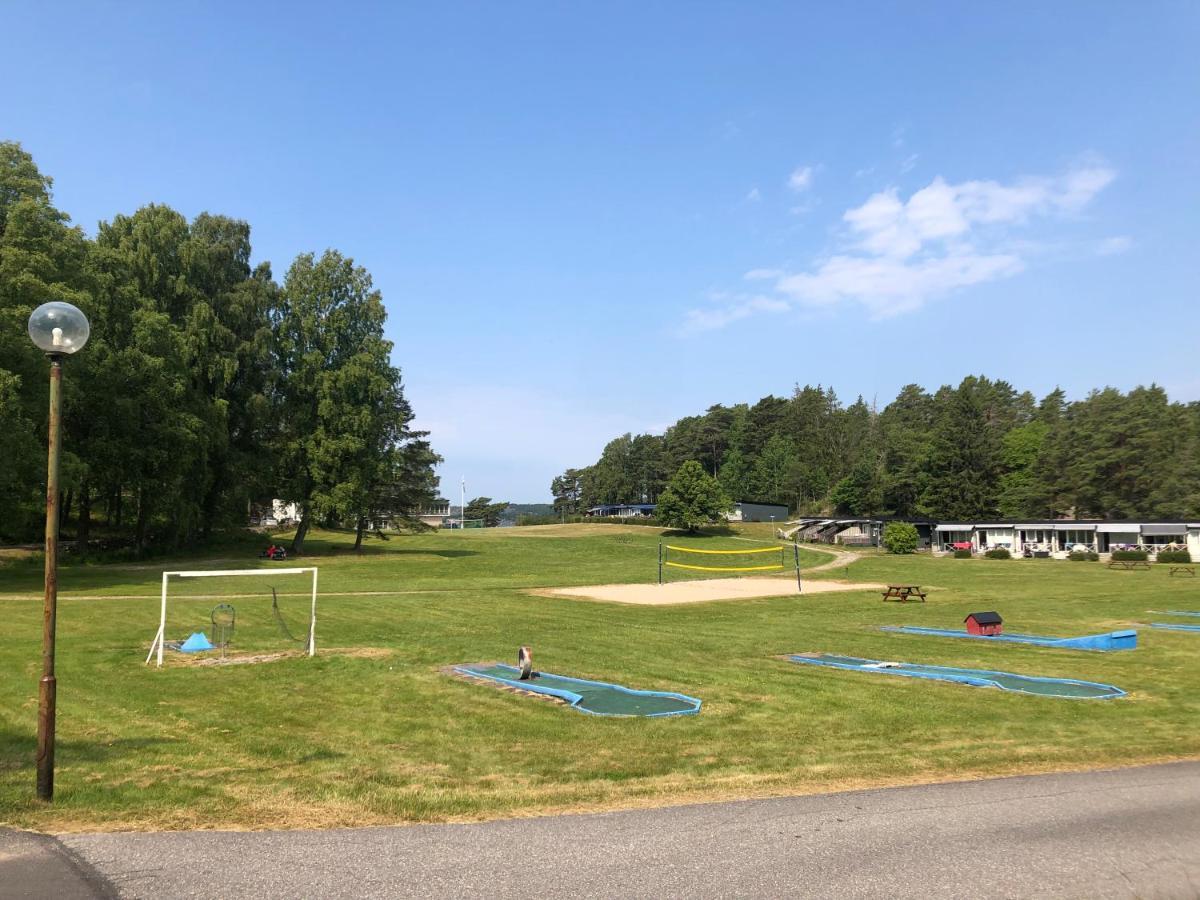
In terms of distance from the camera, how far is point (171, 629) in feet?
68.2

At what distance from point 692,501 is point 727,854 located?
281ft

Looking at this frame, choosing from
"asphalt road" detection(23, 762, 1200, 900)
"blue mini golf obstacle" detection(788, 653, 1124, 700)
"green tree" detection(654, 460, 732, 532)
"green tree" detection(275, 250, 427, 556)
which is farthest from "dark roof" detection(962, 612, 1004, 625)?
"green tree" detection(654, 460, 732, 532)

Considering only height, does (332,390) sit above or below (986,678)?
above

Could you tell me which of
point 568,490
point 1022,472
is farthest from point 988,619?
point 568,490

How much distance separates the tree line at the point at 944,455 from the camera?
86562mm

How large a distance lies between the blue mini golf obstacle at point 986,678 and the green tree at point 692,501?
7398 centimetres

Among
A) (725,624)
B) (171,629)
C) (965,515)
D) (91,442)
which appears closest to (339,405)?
(91,442)

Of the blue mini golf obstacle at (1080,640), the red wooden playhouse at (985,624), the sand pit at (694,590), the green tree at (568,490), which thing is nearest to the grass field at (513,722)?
the blue mini golf obstacle at (1080,640)

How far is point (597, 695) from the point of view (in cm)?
1283

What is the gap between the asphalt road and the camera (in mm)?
5410

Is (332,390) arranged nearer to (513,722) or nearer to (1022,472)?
(513,722)

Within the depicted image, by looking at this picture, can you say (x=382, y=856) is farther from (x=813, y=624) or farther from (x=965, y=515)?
(x=965, y=515)

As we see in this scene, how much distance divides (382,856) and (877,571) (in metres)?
51.7

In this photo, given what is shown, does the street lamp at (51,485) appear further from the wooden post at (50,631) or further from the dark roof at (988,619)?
the dark roof at (988,619)
